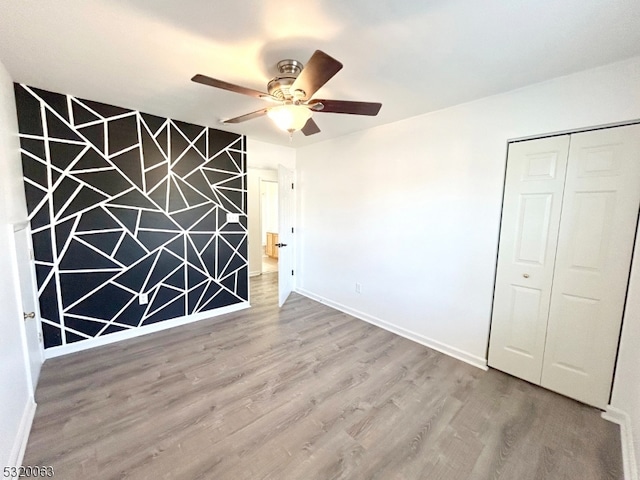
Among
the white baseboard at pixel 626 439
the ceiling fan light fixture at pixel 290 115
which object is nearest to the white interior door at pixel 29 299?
the ceiling fan light fixture at pixel 290 115

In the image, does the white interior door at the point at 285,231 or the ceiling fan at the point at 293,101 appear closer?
the ceiling fan at the point at 293,101

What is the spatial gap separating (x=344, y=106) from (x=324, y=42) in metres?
0.37

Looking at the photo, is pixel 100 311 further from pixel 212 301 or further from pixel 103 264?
pixel 212 301

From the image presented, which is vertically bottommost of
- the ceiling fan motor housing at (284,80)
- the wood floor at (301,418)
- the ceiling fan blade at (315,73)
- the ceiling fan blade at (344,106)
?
the wood floor at (301,418)

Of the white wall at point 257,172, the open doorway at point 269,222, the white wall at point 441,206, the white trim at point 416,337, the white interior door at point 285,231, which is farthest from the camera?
the open doorway at point 269,222

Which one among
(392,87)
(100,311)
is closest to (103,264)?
(100,311)

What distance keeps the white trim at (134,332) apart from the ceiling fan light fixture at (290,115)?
278 centimetres

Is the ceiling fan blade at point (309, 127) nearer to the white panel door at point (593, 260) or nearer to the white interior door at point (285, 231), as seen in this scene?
the white interior door at point (285, 231)

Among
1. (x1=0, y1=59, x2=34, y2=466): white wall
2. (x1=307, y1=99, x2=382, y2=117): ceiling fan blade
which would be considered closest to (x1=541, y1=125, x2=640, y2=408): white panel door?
(x1=307, y1=99, x2=382, y2=117): ceiling fan blade

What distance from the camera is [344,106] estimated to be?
181 centimetres

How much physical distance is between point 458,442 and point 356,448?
0.67m

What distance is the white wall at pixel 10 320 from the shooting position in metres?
1.46

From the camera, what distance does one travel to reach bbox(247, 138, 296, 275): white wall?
159 inches

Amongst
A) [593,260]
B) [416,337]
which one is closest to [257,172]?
[416,337]
